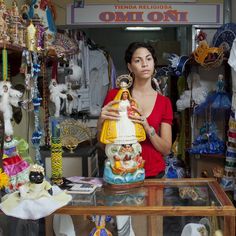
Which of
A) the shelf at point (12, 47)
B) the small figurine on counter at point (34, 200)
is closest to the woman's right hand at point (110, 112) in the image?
the small figurine on counter at point (34, 200)

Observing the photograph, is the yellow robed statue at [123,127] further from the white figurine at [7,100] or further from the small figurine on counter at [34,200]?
the white figurine at [7,100]

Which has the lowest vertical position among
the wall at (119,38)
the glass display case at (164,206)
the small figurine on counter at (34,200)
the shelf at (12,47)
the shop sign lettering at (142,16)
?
the glass display case at (164,206)

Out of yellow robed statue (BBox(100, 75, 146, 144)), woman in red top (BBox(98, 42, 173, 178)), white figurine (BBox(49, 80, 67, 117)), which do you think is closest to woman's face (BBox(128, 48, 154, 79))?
woman in red top (BBox(98, 42, 173, 178))

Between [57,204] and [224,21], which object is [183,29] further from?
[57,204]

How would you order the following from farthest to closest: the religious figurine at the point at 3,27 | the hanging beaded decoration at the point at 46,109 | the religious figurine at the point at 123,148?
the hanging beaded decoration at the point at 46,109, the religious figurine at the point at 3,27, the religious figurine at the point at 123,148

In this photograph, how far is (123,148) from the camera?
1.35 m

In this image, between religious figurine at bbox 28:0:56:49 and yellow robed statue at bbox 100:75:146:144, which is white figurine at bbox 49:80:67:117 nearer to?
religious figurine at bbox 28:0:56:49

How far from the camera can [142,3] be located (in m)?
3.21

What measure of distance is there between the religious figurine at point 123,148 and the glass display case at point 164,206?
0.04 metres

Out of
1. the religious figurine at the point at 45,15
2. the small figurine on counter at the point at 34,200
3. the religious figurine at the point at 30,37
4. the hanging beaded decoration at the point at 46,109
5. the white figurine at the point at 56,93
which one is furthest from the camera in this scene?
the white figurine at the point at 56,93

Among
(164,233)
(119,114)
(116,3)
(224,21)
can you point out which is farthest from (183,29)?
(164,233)

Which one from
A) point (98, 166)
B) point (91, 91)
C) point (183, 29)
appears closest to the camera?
point (98, 166)

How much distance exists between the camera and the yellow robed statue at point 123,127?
1349 millimetres

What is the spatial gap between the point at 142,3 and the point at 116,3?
22 centimetres
